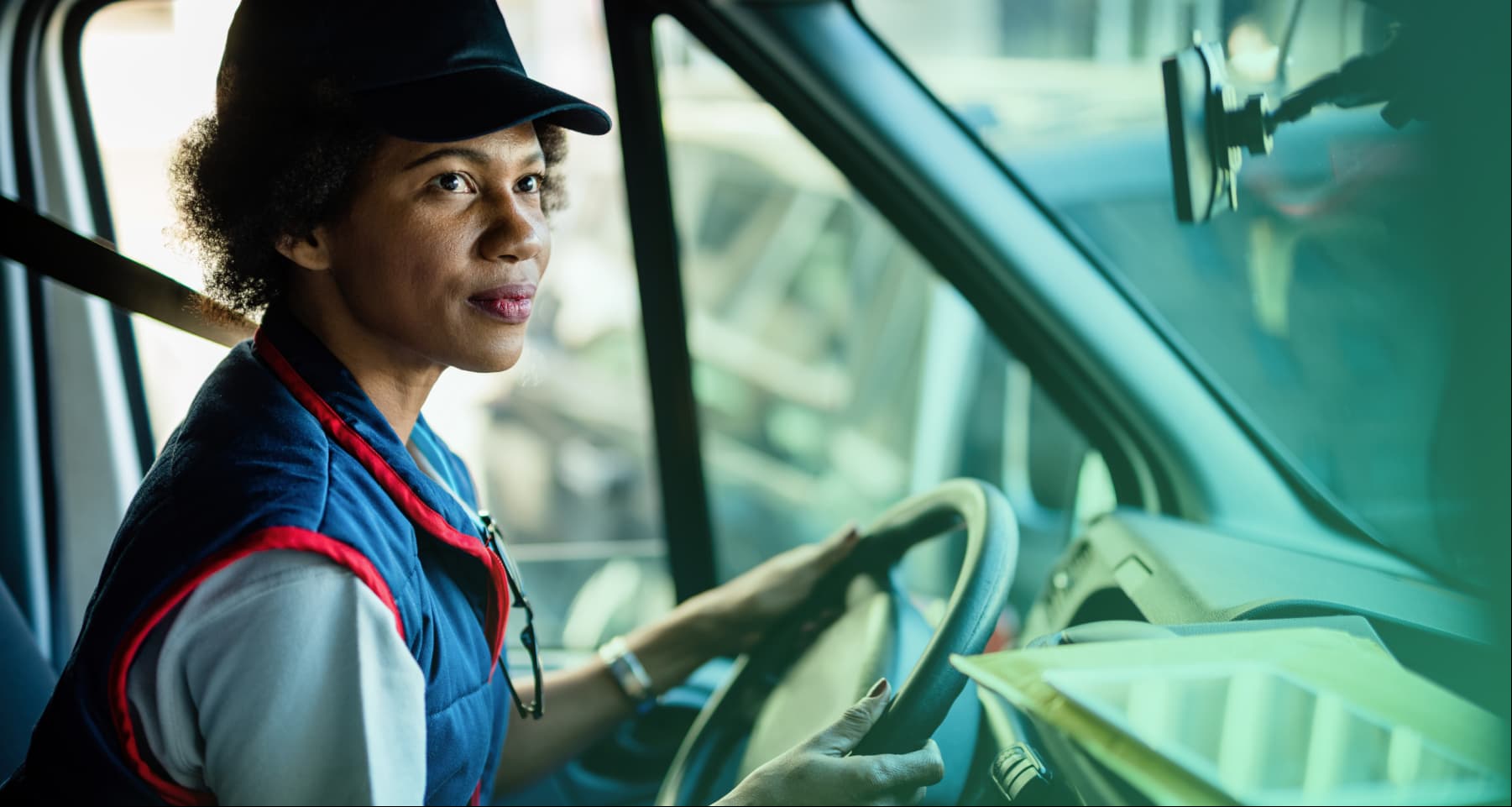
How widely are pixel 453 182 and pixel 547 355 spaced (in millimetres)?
4978

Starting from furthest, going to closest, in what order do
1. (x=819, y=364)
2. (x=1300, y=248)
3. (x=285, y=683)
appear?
(x=819, y=364) → (x=1300, y=248) → (x=285, y=683)

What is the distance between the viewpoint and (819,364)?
563 cm

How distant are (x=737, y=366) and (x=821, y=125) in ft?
14.0

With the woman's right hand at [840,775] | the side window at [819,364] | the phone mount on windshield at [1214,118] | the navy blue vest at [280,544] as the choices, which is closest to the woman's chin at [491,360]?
the navy blue vest at [280,544]

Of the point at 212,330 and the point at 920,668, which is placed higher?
the point at 212,330

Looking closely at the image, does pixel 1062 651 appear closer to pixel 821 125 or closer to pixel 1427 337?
pixel 1427 337

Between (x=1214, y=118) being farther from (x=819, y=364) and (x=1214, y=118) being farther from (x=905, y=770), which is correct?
(x=819, y=364)

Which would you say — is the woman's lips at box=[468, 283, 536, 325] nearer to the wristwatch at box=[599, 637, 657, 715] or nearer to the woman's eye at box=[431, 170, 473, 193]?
the woman's eye at box=[431, 170, 473, 193]

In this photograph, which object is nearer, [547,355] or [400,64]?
[400,64]

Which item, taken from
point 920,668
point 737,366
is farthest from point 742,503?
point 920,668

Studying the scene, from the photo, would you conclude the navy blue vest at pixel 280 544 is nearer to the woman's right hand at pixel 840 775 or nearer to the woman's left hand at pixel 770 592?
the woman's right hand at pixel 840 775

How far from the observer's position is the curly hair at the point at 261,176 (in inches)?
40.7

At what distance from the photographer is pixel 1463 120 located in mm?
791

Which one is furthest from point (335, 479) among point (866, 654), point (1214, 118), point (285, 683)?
point (1214, 118)
